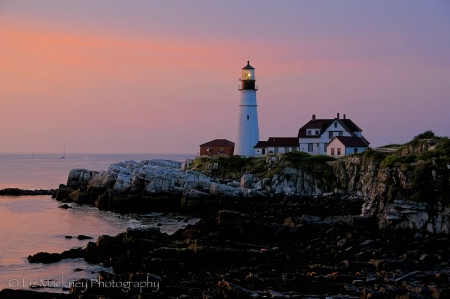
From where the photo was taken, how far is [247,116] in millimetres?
75125

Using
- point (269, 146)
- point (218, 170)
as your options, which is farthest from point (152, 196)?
point (269, 146)

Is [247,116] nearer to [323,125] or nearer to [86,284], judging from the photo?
[323,125]

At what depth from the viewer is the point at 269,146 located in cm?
7500

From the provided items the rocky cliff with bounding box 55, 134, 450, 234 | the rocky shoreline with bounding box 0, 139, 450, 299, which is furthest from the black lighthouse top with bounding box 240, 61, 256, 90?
the rocky shoreline with bounding box 0, 139, 450, 299

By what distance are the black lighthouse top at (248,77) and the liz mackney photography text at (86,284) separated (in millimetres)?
50425

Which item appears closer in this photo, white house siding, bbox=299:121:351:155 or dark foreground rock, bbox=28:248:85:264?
dark foreground rock, bbox=28:248:85:264

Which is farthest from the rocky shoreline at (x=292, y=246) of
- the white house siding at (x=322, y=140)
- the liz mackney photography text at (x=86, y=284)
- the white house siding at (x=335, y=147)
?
the white house siding at (x=322, y=140)

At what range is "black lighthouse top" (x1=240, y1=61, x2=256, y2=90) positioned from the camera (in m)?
75.2

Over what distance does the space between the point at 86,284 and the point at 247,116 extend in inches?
2047

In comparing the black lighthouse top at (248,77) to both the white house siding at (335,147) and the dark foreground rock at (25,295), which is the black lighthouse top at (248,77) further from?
the dark foreground rock at (25,295)

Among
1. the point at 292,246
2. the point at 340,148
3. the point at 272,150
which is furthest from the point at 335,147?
the point at 292,246

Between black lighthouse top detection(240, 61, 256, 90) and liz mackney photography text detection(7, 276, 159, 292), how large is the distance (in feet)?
165

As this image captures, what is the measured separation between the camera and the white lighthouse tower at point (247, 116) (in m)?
75.2

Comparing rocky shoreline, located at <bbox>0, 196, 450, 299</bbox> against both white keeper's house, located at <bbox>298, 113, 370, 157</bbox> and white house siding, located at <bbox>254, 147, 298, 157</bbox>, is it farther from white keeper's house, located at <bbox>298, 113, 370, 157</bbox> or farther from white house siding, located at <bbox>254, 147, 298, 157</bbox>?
white house siding, located at <bbox>254, 147, 298, 157</bbox>
